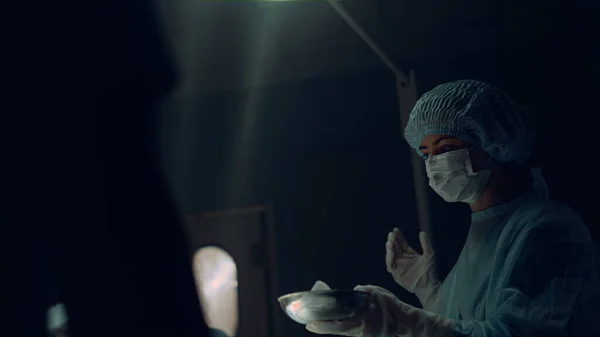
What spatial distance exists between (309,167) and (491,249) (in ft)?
3.96

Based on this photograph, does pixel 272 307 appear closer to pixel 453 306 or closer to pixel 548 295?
pixel 453 306

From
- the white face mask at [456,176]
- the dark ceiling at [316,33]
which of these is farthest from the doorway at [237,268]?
the white face mask at [456,176]

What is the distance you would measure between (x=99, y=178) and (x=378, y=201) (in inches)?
66.6

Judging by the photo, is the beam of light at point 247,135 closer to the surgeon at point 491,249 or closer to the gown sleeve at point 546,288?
the surgeon at point 491,249

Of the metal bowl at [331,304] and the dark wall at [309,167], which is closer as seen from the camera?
the metal bowl at [331,304]

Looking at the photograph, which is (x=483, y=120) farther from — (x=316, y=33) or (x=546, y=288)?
(x=316, y=33)

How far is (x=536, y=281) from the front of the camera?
1.12 meters

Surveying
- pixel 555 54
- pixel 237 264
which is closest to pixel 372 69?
pixel 555 54

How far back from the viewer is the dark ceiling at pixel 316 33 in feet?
6.59

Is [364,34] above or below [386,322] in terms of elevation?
above

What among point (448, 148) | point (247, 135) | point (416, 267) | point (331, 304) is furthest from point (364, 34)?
point (247, 135)

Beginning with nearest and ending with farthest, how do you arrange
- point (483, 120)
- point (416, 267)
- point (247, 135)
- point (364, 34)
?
1. point (483, 120)
2. point (416, 267)
3. point (364, 34)
4. point (247, 135)

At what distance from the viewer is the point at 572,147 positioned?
1.76 m

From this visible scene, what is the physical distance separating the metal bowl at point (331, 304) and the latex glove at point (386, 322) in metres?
0.02
